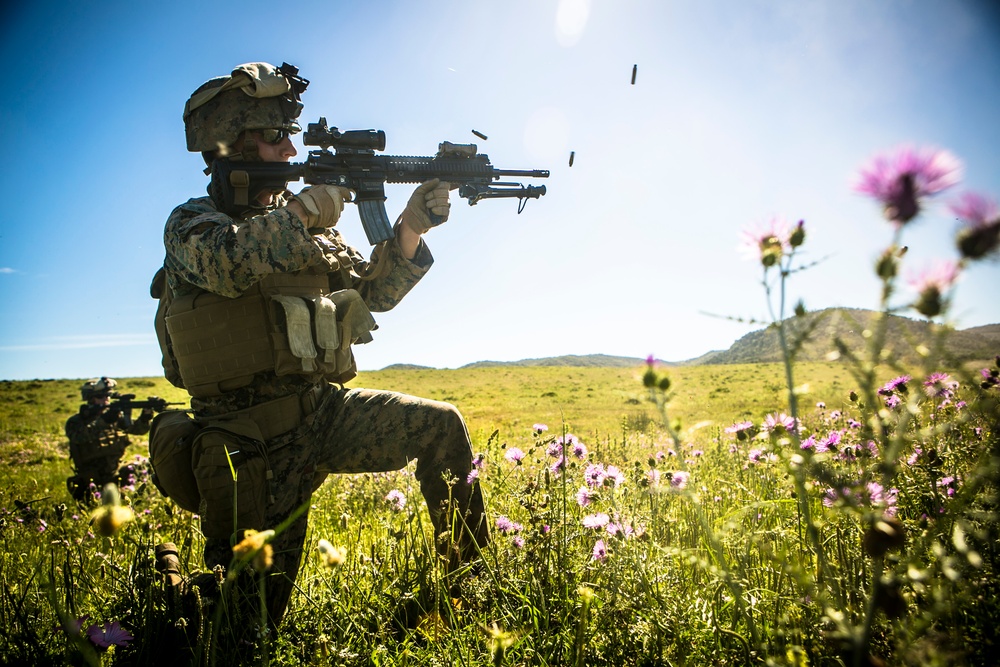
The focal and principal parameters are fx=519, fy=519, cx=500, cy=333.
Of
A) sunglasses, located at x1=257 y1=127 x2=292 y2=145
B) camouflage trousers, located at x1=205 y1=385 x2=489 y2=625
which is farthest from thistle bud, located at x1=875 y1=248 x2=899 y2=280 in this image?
sunglasses, located at x1=257 y1=127 x2=292 y2=145

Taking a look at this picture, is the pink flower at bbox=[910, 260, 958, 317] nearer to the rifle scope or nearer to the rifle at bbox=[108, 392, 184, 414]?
the rifle scope

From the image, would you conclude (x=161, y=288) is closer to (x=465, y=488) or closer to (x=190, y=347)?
(x=190, y=347)

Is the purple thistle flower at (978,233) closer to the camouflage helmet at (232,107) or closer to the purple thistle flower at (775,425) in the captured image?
the purple thistle flower at (775,425)

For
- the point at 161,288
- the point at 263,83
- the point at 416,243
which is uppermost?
the point at 263,83

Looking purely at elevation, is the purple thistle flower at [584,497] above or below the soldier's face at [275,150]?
below

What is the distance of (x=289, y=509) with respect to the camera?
9.98ft

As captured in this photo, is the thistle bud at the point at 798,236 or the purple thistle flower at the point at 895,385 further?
the purple thistle flower at the point at 895,385

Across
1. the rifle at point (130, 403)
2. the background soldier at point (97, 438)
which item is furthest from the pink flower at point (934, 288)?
the rifle at point (130, 403)

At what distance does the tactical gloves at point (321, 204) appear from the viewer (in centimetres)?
350

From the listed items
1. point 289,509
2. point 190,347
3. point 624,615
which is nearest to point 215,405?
point 190,347

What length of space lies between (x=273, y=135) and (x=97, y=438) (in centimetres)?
581

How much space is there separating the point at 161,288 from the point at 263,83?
5.08 ft

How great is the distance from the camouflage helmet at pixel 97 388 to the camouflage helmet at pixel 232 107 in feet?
19.9

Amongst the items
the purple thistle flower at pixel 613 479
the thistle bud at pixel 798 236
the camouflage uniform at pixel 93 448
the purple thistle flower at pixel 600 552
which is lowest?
the camouflage uniform at pixel 93 448
